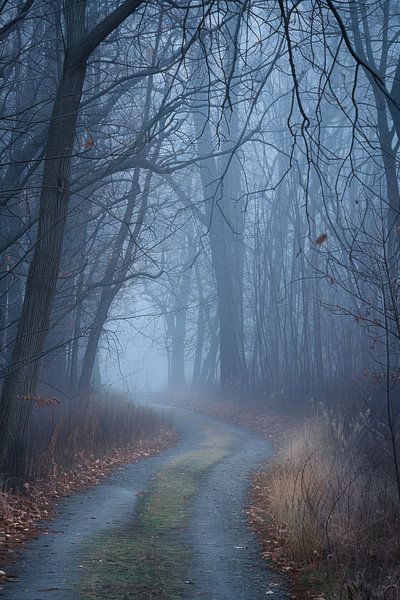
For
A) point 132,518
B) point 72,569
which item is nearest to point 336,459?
point 132,518

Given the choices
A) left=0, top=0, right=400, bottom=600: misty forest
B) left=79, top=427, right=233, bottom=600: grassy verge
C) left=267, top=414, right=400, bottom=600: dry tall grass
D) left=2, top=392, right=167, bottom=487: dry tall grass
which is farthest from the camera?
left=2, top=392, right=167, bottom=487: dry tall grass

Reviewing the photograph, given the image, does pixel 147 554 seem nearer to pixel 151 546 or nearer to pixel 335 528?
pixel 151 546

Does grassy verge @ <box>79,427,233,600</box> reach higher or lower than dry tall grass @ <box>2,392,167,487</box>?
lower

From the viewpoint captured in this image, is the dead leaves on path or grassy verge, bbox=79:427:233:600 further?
the dead leaves on path

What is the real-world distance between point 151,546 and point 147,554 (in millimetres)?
→ 390

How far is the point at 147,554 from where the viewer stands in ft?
24.1

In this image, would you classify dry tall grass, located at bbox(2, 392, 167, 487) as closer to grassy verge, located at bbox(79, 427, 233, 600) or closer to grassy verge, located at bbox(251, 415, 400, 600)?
grassy verge, located at bbox(79, 427, 233, 600)

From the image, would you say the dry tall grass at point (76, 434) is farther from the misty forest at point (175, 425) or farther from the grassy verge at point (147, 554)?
the grassy verge at point (147, 554)

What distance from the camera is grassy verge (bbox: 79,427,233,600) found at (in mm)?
6102

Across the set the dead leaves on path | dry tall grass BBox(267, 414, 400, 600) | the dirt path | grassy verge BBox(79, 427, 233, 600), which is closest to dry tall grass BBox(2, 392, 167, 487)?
the dirt path

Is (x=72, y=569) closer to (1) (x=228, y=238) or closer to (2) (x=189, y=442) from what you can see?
(2) (x=189, y=442)

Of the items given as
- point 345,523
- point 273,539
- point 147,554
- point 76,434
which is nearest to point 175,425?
point 76,434

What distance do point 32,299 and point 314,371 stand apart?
15593mm

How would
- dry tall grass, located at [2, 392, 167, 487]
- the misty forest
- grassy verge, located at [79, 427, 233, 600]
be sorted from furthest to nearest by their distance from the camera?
dry tall grass, located at [2, 392, 167, 487]
the misty forest
grassy verge, located at [79, 427, 233, 600]
